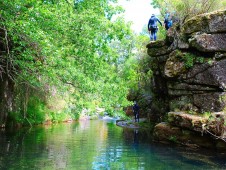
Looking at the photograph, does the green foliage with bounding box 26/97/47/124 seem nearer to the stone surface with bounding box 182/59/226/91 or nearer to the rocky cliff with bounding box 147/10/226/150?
the rocky cliff with bounding box 147/10/226/150

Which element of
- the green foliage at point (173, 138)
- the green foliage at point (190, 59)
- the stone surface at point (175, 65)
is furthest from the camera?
the stone surface at point (175, 65)

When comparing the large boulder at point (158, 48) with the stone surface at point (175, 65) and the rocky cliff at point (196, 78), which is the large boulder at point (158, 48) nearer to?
the rocky cliff at point (196, 78)

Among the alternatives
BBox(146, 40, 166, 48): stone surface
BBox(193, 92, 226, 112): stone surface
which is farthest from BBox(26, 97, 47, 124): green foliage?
BBox(193, 92, 226, 112): stone surface

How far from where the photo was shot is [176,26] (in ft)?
66.9

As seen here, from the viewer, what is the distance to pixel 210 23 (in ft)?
58.0

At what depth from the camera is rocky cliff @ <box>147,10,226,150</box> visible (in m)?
17.0

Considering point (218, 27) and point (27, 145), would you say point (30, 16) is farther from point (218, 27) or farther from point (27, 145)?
point (218, 27)

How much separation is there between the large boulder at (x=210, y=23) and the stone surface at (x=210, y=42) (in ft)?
1.15

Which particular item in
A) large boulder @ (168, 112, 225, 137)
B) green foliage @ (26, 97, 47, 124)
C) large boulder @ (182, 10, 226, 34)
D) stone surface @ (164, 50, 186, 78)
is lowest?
large boulder @ (168, 112, 225, 137)

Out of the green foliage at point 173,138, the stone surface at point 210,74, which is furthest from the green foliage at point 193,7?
the green foliage at point 173,138

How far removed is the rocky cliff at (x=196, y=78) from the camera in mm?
17000

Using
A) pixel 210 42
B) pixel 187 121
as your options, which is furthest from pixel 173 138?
pixel 210 42

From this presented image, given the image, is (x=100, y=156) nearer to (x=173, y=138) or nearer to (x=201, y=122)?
(x=201, y=122)

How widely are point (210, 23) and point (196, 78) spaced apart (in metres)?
3.24
